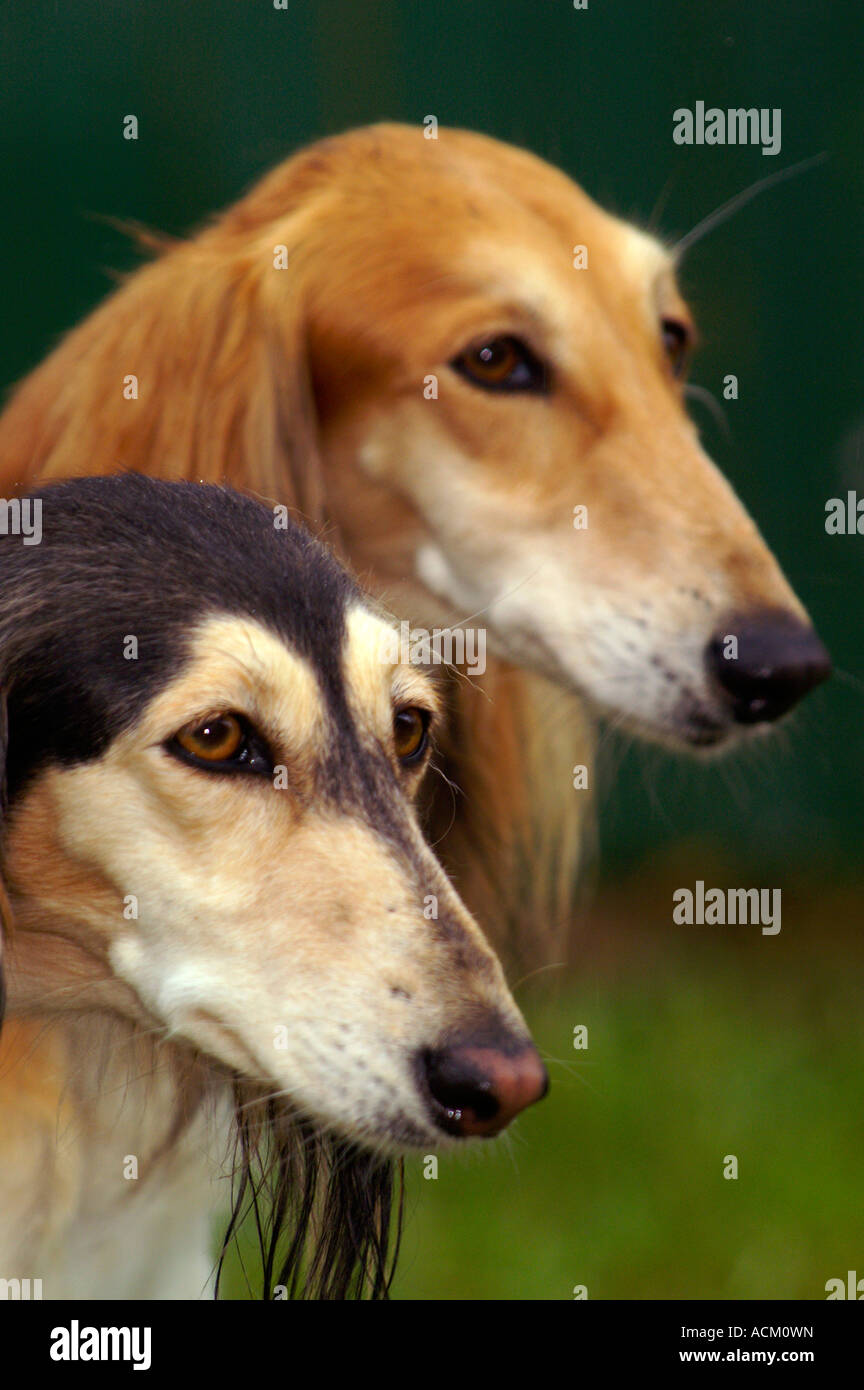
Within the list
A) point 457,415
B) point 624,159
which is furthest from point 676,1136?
point 624,159

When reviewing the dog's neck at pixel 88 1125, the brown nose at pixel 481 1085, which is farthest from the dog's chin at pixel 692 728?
the brown nose at pixel 481 1085

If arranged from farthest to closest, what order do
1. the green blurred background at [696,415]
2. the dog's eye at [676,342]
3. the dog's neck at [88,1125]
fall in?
the green blurred background at [696,415] → the dog's eye at [676,342] → the dog's neck at [88,1125]

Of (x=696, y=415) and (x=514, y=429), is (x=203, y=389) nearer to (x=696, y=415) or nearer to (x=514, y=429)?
(x=514, y=429)

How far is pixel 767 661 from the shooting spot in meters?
3.00

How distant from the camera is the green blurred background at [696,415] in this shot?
15.0 ft

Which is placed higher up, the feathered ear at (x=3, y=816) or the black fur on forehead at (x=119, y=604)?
the black fur on forehead at (x=119, y=604)

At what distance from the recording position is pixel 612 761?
13.4 ft

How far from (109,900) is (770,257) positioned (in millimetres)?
4914

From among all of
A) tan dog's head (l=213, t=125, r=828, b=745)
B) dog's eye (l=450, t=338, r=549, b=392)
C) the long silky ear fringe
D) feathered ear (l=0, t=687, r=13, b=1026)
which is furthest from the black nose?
feathered ear (l=0, t=687, r=13, b=1026)

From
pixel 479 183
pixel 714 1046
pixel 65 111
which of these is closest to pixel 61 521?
pixel 479 183

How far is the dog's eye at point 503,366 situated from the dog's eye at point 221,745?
1.29 metres

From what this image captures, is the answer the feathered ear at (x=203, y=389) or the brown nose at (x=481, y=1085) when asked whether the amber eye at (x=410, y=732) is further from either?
the feathered ear at (x=203, y=389)

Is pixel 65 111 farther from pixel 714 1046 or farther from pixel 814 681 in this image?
pixel 714 1046

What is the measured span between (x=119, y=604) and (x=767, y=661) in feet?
4.37
